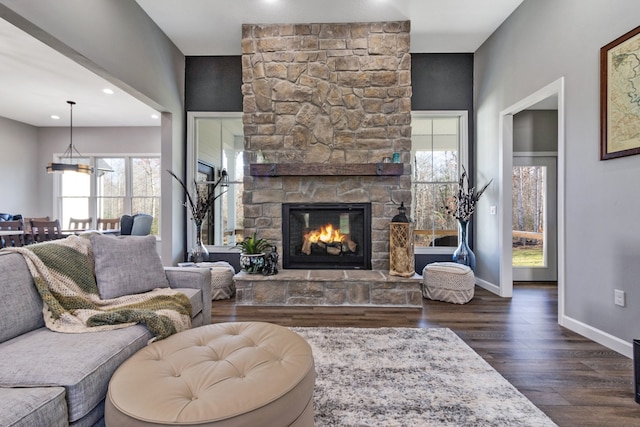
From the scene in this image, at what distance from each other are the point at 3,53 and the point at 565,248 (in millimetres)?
6463

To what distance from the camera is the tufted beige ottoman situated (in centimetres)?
103

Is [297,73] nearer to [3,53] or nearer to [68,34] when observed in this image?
[68,34]

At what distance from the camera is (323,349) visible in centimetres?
236

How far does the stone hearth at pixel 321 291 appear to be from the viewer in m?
3.50

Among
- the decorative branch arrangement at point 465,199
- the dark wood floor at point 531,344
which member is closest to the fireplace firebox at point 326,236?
the dark wood floor at point 531,344

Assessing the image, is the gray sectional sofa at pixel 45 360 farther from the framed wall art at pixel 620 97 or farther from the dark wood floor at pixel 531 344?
the framed wall art at pixel 620 97

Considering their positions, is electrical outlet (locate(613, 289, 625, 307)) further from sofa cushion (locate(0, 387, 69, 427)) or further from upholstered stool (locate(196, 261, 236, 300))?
upholstered stool (locate(196, 261, 236, 300))

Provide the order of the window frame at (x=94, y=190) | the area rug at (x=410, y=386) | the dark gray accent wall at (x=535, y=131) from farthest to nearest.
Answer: the window frame at (x=94, y=190) < the dark gray accent wall at (x=535, y=131) < the area rug at (x=410, y=386)

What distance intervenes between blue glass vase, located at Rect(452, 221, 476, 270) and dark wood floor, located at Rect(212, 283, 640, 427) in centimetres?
42

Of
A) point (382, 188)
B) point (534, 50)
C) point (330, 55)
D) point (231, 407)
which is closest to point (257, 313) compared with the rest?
point (382, 188)

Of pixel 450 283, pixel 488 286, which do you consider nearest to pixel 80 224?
pixel 450 283

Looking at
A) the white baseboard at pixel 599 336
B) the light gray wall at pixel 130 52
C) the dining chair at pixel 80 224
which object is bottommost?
the white baseboard at pixel 599 336

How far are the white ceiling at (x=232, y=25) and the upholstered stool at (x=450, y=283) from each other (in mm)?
2938

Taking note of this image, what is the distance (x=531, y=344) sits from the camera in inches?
99.3
